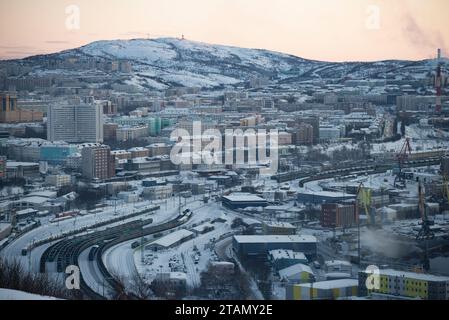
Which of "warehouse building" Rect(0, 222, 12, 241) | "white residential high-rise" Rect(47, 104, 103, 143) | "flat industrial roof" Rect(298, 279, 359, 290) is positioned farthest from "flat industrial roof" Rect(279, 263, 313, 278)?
"white residential high-rise" Rect(47, 104, 103, 143)

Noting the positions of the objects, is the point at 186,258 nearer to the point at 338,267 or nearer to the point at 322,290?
the point at 338,267

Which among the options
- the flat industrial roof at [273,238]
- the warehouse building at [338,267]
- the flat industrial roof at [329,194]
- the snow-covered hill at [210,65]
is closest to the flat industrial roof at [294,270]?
the warehouse building at [338,267]

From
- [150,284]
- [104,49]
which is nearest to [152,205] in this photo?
[150,284]

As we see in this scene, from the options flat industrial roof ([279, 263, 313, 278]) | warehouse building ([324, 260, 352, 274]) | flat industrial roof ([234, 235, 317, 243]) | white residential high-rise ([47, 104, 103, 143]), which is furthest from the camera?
white residential high-rise ([47, 104, 103, 143])

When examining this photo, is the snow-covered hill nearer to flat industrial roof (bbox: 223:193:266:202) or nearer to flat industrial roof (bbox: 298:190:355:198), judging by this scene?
flat industrial roof (bbox: 298:190:355:198)
